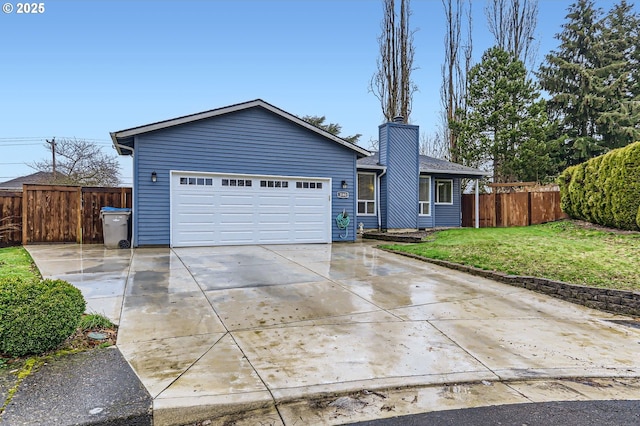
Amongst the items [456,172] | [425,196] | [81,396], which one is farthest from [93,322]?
[456,172]

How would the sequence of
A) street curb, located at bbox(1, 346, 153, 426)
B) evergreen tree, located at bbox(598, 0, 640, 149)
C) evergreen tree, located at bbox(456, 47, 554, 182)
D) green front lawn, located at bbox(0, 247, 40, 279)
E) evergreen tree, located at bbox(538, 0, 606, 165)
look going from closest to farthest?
1. street curb, located at bbox(1, 346, 153, 426)
2. green front lawn, located at bbox(0, 247, 40, 279)
3. evergreen tree, located at bbox(456, 47, 554, 182)
4. evergreen tree, located at bbox(598, 0, 640, 149)
5. evergreen tree, located at bbox(538, 0, 606, 165)

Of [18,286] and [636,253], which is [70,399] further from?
[636,253]

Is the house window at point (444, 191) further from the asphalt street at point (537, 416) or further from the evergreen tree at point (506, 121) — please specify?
the asphalt street at point (537, 416)

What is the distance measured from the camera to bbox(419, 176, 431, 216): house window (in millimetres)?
16203

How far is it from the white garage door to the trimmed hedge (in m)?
8.50

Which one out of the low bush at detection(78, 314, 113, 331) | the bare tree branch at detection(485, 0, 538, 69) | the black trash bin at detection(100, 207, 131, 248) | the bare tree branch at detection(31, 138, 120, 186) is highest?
the bare tree branch at detection(485, 0, 538, 69)

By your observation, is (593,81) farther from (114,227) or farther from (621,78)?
(114,227)

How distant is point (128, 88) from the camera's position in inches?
723

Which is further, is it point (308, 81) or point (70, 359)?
point (308, 81)

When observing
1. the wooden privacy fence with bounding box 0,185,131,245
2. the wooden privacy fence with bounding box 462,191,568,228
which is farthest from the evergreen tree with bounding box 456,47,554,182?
the wooden privacy fence with bounding box 0,185,131,245

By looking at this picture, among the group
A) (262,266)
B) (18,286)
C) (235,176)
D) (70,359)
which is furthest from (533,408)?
(235,176)

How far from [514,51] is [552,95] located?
3912 mm

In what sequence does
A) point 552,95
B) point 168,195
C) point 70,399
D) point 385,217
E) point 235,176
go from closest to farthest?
1. point 70,399
2. point 168,195
3. point 235,176
4. point 385,217
5. point 552,95

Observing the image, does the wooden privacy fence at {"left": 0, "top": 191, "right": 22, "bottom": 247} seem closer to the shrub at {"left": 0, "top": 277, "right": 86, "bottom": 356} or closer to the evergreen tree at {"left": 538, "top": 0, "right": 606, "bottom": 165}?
the shrub at {"left": 0, "top": 277, "right": 86, "bottom": 356}
